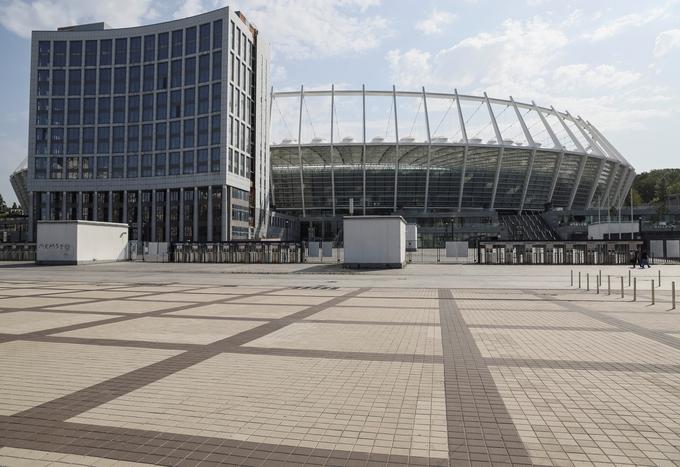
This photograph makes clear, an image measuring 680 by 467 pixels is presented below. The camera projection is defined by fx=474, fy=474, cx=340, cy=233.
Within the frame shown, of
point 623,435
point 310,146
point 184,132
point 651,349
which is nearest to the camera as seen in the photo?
point 623,435

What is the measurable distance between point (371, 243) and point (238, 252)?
16.4m

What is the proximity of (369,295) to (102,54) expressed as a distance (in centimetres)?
8697

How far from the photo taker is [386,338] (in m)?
10.2

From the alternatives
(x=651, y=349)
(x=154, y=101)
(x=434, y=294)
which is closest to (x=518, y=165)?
(x=154, y=101)

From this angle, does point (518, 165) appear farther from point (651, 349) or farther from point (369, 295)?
point (651, 349)

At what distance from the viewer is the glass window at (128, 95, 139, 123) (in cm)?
8431

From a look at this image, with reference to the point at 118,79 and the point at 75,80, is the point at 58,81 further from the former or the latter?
the point at 118,79

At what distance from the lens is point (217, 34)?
77500 mm

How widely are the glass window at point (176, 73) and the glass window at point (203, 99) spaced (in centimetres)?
544

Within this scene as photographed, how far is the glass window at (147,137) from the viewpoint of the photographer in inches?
3285

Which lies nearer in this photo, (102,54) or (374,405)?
(374,405)

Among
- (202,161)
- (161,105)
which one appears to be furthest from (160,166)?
(161,105)

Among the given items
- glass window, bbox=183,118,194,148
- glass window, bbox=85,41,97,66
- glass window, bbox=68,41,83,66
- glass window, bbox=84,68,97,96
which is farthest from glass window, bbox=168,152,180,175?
glass window, bbox=68,41,83,66

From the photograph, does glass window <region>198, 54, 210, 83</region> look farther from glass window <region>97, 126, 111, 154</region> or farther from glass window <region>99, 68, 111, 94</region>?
glass window <region>97, 126, 111, 154</region>
